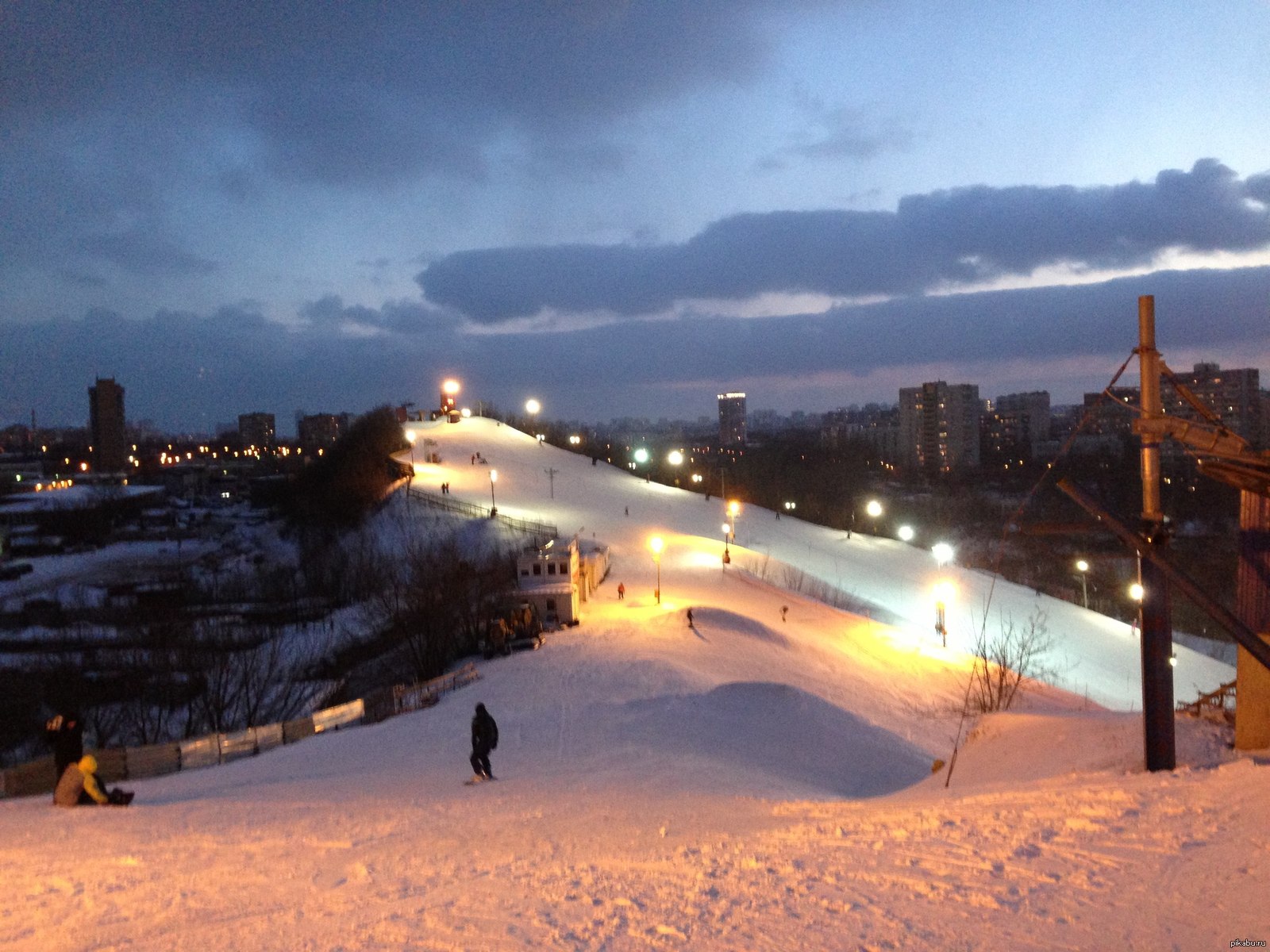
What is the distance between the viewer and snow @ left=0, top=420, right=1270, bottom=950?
576 centimetres

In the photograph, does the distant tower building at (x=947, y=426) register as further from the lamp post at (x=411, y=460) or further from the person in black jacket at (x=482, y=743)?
the person in black jacket at (x=482, y=743)

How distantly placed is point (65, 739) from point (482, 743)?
5.41 m

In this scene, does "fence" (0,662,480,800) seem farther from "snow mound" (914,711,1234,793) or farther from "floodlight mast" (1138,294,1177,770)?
"floodlight mast" (1138,294,1177,770)

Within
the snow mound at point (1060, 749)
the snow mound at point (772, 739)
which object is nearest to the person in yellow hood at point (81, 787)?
the snow mound at point (772, 739)

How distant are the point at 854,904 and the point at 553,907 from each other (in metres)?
Answer: 2.06

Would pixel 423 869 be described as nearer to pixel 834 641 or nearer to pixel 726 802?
pixel 726 802

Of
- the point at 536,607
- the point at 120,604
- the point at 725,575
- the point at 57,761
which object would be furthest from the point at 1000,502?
the point at 57,761

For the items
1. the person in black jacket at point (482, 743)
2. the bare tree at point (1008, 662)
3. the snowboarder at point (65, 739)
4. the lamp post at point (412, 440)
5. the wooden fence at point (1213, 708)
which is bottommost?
the bare tree at point (1008, 662)

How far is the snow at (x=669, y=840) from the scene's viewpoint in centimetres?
576

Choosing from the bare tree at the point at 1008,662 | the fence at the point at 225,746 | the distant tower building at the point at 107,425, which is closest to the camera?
the fence at the point at 225,746

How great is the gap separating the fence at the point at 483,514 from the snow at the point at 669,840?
76.9 ft

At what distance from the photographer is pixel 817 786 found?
1510 cm

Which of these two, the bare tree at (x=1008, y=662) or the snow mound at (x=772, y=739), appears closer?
the snow mound at (x=772, y=739)

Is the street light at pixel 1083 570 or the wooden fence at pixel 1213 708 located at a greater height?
the wooden fence at pixel 1213 708
